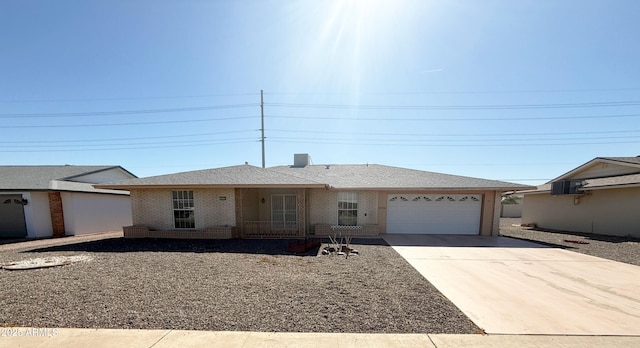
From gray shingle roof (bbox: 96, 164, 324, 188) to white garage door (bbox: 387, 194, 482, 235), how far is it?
481cm

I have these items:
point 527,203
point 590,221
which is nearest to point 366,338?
point 590,221

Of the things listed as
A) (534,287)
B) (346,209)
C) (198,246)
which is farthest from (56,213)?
(534,287)

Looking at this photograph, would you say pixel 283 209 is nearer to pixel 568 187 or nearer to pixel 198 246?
pixel 198 246

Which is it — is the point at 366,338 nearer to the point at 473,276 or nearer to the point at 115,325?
the point at 115,325

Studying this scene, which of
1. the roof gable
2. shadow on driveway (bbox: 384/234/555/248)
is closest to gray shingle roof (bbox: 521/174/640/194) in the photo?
the roof gable

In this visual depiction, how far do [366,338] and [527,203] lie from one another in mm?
22496

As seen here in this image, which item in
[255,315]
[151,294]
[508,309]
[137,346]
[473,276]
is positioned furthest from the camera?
[473,276]

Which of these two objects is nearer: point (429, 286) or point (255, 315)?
point (255, 315)

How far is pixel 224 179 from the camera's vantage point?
11023 mm

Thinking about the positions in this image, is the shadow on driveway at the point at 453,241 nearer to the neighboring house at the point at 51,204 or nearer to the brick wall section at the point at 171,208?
the brick wall section at the point at 171,208

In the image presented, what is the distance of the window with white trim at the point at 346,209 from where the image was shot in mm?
12328

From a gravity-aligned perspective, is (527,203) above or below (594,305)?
above

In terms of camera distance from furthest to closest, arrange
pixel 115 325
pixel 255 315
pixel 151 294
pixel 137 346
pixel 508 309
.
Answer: pixel 151 294 → pixel 508 309 → pixel 255 315 → pixel 115 325 → pixel 137 346

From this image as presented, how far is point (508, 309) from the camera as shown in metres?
4.25
